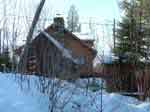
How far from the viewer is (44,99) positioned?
732 cm

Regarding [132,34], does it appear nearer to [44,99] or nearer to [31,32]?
[31,32]

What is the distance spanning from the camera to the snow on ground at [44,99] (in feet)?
22.4

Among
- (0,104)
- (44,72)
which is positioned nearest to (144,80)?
(44,72)

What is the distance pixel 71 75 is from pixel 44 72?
104 cm

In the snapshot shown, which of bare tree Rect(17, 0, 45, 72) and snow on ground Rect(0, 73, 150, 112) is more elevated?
bare tree Rect(17, 0, 45, 72)

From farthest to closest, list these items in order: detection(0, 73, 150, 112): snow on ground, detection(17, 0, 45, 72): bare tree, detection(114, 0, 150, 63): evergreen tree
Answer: detection(114, 0, 150, 63): evergreen tree
detection(17, 0, 45, 72): bare tree
detection(0, 73, 150, 112): snow on ground

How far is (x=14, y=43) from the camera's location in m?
11.6

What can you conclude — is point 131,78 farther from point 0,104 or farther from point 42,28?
point 0,104

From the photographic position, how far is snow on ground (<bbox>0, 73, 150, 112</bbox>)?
269 inches

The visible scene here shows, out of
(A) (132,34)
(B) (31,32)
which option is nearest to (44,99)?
(B) (31,32)

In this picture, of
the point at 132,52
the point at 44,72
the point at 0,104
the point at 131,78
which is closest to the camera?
the point at 0,104

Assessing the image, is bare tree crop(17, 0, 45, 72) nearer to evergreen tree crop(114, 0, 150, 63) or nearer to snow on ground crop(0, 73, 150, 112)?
snow on ground crop(0, 73, 150, 112)

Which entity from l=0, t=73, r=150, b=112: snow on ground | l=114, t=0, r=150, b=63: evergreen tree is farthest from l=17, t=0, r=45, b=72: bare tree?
l=114, t=0, r=150, b=63: evergreen tree

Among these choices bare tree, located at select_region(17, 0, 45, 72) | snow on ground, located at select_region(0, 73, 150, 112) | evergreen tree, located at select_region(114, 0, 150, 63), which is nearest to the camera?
snow on ground, located at select_region(0, 73, 150, 112)
